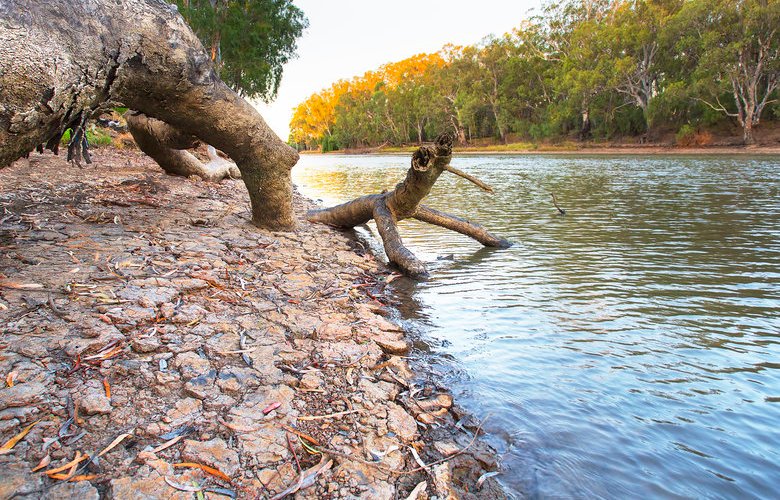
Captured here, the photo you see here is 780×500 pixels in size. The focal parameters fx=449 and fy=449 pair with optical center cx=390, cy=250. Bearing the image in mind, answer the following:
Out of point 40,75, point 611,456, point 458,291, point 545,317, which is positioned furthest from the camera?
point 458,291

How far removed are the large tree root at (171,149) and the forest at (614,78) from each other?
32.2 m

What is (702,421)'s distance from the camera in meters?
2.95

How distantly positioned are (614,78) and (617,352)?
45569 millimetres

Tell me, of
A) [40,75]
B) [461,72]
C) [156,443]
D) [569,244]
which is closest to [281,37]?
[569,244]

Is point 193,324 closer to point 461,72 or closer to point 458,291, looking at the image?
point 458,291

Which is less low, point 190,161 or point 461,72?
point 461,72

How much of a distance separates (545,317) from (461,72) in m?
65.6

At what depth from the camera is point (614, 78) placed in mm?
41781

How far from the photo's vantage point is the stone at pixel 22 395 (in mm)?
2072

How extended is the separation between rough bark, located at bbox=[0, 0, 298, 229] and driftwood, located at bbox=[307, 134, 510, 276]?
7.23 ft

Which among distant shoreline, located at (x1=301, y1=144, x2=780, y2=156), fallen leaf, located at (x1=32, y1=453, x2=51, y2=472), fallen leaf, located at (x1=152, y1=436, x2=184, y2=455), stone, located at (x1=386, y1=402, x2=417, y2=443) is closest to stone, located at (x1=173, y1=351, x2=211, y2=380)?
fallen leaf, located at (x1=152, y1=436, x2=184, y2=455)

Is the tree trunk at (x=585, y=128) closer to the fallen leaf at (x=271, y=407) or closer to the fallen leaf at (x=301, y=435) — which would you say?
the fallen leaf at (x=271, y=407)

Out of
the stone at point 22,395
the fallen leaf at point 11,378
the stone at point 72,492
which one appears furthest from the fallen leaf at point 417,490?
the fallen leaf at point 11,378

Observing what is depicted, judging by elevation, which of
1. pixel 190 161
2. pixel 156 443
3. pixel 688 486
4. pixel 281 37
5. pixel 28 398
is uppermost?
pixel 281 37
